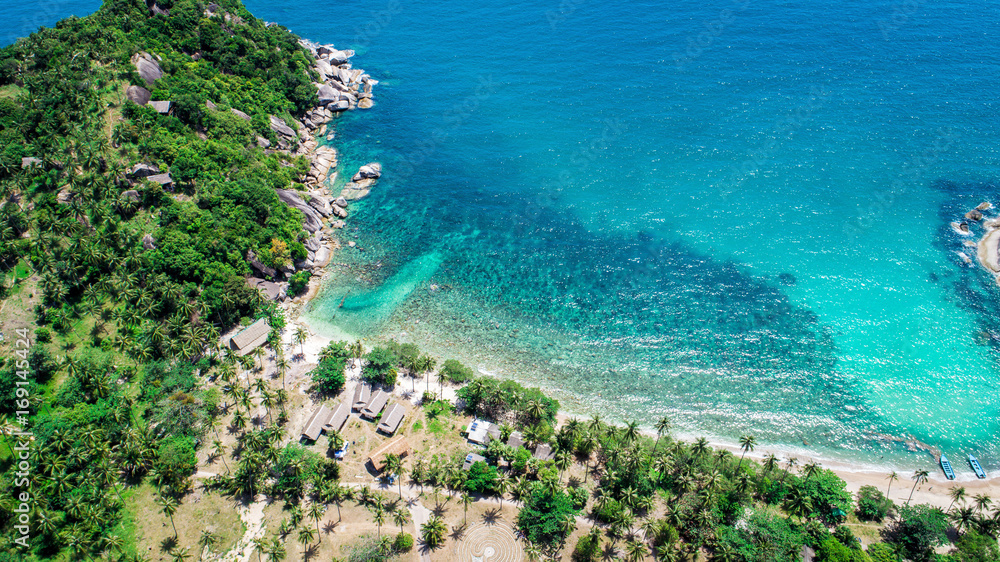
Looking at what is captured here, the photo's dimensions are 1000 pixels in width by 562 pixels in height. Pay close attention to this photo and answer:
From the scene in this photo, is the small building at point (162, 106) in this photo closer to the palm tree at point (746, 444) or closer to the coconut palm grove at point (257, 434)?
the coconut palm grove at point (257, 434)

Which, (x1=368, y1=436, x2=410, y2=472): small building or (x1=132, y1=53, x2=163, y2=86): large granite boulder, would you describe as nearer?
(x1=368, y1=436, x2=410, y2=472): small building

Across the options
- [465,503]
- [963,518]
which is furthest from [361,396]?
[963,518]

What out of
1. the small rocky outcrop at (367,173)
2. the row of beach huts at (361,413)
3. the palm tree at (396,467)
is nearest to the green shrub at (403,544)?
the palm tree at (396,467)

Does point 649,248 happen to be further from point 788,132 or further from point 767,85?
point 767,85

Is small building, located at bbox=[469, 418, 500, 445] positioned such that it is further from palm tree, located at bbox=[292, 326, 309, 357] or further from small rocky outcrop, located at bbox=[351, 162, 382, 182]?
small rocky outcrop, located at bbox=[351, 162, 382, 182]

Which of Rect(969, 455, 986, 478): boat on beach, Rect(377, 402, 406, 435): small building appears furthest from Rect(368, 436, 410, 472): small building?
Rect(969, 455, 986, 478): boat on beach

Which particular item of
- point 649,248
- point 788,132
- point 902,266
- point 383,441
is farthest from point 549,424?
point 788,132

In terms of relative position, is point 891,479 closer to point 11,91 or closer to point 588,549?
point 588,549
